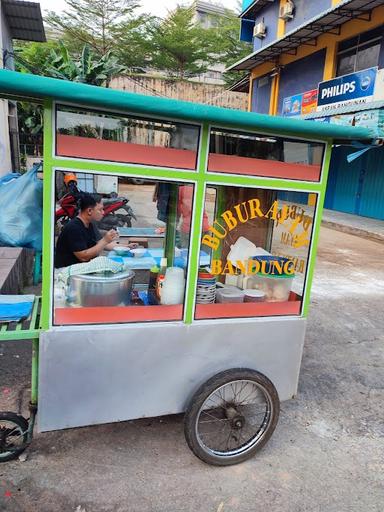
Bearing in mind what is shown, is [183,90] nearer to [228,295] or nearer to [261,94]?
[261,94]

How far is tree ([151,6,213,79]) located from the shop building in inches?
405

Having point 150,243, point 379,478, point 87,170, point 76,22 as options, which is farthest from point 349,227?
point 76,22

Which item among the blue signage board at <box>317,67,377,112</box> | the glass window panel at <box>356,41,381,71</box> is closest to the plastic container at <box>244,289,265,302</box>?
the blue signage board at <box>317,67,377,112</box>

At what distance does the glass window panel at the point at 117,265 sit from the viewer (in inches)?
91.6

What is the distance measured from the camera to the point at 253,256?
289 cm

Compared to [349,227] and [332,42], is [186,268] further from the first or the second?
[332,42]

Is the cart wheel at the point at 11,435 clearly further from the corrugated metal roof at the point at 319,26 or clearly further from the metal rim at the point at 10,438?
the corrugated metal roof at the point at 319,26

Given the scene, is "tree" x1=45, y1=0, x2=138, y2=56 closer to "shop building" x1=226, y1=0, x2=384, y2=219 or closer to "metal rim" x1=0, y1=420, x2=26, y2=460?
"shop building" x1=226, y1=0, x2=384, y2=219

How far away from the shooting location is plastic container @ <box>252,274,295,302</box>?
2859 mm

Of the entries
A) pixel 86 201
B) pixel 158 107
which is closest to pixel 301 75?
pixel 86 201

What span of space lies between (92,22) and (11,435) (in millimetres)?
28648

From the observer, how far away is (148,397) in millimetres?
2457

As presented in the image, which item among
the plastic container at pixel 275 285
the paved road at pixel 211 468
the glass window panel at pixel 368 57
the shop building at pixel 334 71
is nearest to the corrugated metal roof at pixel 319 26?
the shop building at pixel 334 71

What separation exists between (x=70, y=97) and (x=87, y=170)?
35 centimetres
